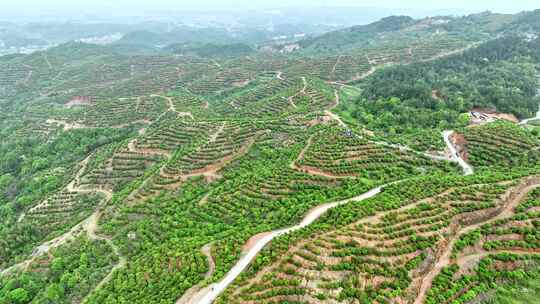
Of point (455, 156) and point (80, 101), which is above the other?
point (455, 156)

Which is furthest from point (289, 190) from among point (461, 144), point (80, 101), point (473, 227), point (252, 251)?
point (80, 101)

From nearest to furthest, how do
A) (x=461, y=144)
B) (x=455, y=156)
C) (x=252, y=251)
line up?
(x=252, y=251) < (x=455, y=156) < (x=461, y=144)

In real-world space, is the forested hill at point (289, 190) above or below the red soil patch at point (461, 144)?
below

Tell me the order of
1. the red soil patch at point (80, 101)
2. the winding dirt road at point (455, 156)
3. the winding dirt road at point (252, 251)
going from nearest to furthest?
1. the winding dirt road at point (252, 251)
2. the winding dirt road at point (455, 156)
3. the red soil patch at point (80, 101)

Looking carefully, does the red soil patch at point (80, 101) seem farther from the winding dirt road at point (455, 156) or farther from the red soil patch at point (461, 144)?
the red soil patch at point (461, 144)

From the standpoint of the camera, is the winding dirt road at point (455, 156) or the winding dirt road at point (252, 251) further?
the winding dirt road at point (455, 156)

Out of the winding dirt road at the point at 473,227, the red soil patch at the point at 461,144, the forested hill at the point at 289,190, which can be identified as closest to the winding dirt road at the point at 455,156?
the forested hill at the point at 289,190

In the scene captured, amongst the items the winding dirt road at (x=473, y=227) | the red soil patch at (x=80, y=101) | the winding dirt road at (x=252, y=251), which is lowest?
the red soil patch at (x=80, y=101)

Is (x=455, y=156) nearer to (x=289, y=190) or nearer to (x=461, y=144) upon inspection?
(x=461, y=144)

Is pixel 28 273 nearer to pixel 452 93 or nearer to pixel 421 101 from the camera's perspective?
pixel 421 101

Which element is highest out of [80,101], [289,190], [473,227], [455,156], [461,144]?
[461,144]
